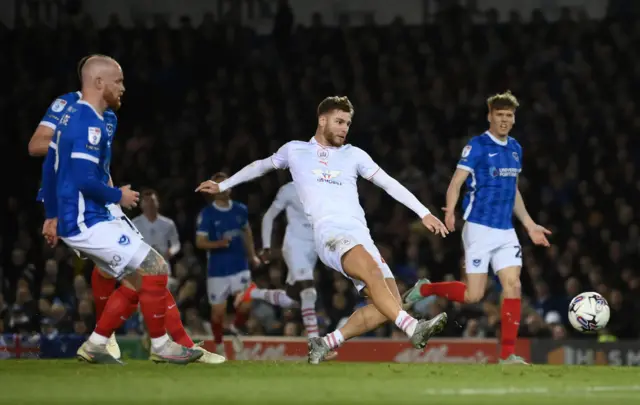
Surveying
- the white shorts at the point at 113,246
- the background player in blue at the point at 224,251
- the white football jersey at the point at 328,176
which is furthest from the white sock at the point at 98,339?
the background player in blue at the point at 224,251

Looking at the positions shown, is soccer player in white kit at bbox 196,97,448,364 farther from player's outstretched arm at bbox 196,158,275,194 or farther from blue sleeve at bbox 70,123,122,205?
blue sleeve at bbox 70,123,122,205

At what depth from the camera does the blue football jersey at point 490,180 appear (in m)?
11.2

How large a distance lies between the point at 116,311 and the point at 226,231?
5657mm

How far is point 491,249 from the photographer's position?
438 inches

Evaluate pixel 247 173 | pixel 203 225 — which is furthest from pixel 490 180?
pixel 203 225

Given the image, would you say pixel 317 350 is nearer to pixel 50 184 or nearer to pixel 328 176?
pixel 328 176

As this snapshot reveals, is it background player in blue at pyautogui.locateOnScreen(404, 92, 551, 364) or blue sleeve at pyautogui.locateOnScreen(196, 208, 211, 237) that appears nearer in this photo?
background player in blue at pyautogui.locateOnScreen(404, 92, 551, 364)

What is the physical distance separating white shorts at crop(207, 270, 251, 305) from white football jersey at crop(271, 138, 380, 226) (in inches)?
208

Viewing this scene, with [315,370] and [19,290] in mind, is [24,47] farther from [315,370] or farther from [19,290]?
[315,370]

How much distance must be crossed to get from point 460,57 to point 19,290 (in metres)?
8.74

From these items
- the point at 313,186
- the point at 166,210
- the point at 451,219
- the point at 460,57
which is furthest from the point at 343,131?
the point at 460,57

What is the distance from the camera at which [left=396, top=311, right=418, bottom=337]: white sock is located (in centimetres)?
884

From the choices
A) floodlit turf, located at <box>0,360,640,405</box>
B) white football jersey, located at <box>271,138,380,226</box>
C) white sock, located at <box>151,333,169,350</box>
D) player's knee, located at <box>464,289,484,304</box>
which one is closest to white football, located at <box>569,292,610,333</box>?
player's knee, located at <box>464,289,484,304</box>

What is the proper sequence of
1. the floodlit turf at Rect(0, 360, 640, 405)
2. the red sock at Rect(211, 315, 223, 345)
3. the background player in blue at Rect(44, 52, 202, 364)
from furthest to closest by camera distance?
1. the red sock at Rect(211, 315, 223, 345)
2. the background player in blue at Rect(44, 52, 202, 364)
3. the floodlit turf at Rect(0, 360, 640, 405)
